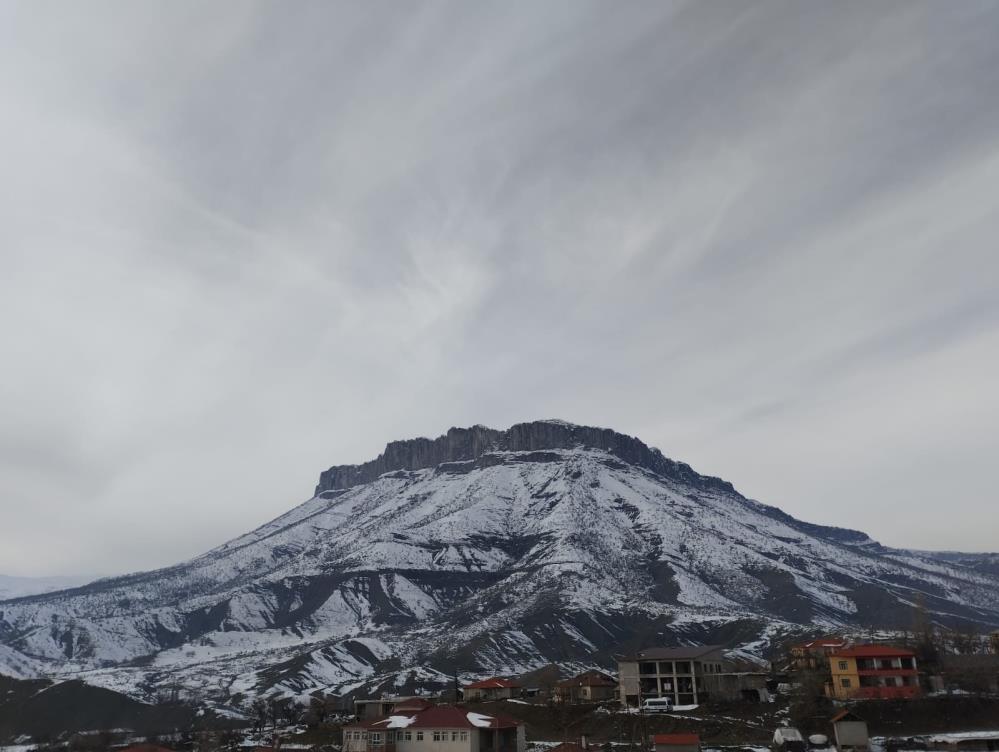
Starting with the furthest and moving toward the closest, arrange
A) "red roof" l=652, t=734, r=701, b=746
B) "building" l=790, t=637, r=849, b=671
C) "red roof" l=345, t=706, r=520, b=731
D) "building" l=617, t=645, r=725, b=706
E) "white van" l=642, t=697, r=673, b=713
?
"building" l=617, t=645, r=725, b=706 → "building" l=790, t=637, r=849, b=671 → "white van" l=642, t=697, r=673, b=713 → "red roof" l=345, t=706, r=520, b=731 → "red roof" l=652, t=734, r=701, b=746

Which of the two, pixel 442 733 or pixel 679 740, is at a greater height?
pixel 442 733

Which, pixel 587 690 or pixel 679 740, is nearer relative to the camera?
pixel 679 740

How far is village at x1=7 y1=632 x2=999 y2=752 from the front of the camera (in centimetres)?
8481

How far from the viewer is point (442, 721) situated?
83.2m

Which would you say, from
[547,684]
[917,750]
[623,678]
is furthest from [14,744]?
[917,750]

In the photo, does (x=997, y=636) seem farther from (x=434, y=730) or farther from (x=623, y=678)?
(x=434, y=730)

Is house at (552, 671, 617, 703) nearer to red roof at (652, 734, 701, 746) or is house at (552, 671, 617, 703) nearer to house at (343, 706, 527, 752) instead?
house at (343, 706, 527, 752)

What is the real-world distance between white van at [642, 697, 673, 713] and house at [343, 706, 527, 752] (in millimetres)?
25604

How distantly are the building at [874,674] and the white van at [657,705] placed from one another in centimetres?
2015

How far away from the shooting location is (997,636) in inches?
5285

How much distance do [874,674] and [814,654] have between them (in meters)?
21.5

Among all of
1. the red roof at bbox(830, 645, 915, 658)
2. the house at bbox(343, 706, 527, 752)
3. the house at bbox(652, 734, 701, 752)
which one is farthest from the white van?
the house at bbox(652, 734, 701, 752)

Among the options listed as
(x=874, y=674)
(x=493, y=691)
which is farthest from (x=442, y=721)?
(x=874, y=674)

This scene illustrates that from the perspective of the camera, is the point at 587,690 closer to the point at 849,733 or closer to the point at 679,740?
the point at 849,733
